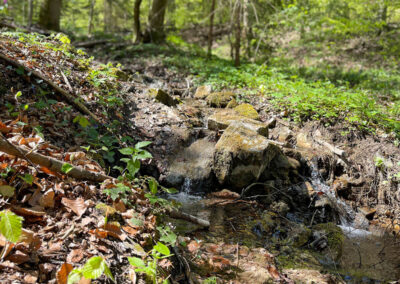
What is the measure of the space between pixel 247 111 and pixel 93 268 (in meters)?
6.58

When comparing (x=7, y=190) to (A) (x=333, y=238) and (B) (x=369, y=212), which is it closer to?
(A) (x=333, y=238)

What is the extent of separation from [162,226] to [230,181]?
3040mm

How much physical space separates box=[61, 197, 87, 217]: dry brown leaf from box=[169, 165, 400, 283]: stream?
152cm

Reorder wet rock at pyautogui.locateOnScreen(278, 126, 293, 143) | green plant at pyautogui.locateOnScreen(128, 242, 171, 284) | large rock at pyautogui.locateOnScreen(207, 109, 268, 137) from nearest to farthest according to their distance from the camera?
green plant at pyautogui.locateOnScreen(128, 242, 171, 284) < large rock at pyautogui.locateOnScreen(207, 109, 268, 137) < wet rock at pyautogui.locateOnScreen(278, 126, 293, 143)

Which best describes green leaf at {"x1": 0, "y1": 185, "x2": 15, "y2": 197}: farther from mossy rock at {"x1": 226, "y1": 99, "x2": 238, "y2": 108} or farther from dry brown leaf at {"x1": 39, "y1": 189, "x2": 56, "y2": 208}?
mossy rock at {"x1": 226, "y1": 99, "x2": 238, "y2": 108}

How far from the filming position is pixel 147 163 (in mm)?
5781

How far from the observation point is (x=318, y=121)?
24.5 feet

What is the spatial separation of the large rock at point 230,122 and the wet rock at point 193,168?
740 millimetres

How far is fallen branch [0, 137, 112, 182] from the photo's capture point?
2.48 meters

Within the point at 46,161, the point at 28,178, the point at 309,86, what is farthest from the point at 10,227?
the point at 309,86

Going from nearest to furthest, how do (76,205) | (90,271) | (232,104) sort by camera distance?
1. (90,271)
2. (76,205)
3. (232,104)

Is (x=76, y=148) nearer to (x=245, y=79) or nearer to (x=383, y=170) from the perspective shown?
(x=383, y=170)

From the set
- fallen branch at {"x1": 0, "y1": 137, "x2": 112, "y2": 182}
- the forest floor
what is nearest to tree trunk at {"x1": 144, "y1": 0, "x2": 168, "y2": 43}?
the forest floor

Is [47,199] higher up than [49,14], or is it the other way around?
[49,14]
